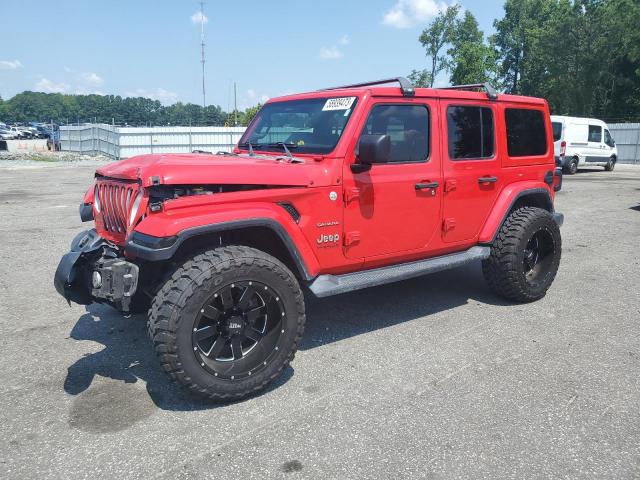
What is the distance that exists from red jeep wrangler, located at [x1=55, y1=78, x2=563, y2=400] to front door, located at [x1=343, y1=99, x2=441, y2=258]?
11mm

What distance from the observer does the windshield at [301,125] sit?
3773 millimetres

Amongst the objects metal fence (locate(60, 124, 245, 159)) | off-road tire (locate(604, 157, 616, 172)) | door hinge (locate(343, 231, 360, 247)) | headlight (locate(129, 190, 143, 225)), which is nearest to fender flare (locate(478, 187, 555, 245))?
door hinge (locate(343, 231, 360, 247))

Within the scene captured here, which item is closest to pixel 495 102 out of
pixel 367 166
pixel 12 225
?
pixel 367 166

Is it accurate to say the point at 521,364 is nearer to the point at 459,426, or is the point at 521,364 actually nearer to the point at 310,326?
the point at 459,426

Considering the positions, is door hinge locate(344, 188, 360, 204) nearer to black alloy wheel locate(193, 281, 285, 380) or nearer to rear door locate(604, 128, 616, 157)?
black alloy wheel locate(193, 281, 285, 380)

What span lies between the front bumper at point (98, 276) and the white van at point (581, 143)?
18094 mm

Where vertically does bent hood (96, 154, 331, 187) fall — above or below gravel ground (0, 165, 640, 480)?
above

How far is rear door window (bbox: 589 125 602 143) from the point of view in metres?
19.8

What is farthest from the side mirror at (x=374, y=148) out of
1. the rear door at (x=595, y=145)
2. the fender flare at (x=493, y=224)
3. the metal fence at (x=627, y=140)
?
the metal fence at (x=627, y=140)

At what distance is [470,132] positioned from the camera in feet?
14.4

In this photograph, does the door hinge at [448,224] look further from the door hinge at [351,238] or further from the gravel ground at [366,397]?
the door hinge at [351,238]

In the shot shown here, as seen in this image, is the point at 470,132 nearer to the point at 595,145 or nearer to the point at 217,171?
the point at 217,171

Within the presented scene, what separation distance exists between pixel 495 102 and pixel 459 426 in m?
3.04

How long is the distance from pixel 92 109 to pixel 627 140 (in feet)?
356
